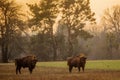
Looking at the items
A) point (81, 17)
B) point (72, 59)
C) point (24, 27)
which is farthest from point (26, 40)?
point (72, 59)

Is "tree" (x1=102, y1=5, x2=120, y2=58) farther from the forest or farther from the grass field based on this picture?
the grass field

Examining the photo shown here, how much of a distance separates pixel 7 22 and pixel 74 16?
15.8 metres

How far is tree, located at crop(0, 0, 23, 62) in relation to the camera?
75.2m

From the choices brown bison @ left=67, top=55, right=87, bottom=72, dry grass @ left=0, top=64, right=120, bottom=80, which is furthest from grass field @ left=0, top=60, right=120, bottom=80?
brown bison @ left=67, top=55, right=87, bottom=72

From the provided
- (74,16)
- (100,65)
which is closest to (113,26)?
(74,16)

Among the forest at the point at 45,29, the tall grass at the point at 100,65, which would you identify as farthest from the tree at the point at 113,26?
the tall grass at the point at 100,65

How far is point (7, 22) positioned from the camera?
75.7 m

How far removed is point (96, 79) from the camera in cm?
2242

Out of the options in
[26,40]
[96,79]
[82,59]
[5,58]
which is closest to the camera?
[96,79]

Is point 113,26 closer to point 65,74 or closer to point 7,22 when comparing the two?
point 7,22

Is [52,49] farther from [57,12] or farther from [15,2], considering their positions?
[15,2]

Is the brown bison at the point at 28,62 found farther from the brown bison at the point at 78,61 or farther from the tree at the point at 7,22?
the tree at the point at 7,22

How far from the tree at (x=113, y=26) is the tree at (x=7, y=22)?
23776 mm

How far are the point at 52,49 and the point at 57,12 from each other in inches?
350
